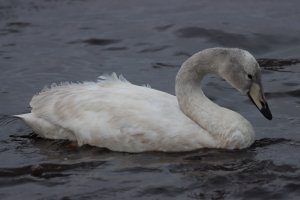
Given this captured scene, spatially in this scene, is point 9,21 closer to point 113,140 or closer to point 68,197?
point 113,140

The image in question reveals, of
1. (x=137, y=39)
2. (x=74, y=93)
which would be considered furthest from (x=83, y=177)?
(x=137, y=39)

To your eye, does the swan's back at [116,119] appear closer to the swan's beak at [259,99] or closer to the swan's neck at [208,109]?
the swan's neck at [208,109]

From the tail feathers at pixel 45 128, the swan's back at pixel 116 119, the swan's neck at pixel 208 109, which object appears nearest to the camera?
the swan's back at pixel 116 119

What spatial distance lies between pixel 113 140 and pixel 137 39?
5.38 metres

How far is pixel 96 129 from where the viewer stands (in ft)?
32.3

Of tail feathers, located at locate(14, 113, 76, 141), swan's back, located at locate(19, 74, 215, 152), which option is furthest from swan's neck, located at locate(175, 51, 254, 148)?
tail feathers, located at locate(14, 113, 76, 141)

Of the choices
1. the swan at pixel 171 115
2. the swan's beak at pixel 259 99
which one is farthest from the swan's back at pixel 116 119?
the swan's beak at pixel 259 99

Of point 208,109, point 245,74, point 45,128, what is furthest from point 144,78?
point 245,74

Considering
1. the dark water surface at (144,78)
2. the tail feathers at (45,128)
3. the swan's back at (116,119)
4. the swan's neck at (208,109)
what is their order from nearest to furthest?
the dark water surface at (144,78)
the swan's back at (116,119)
the swan's neck at (208,109)
the tail feathers at (45,128)

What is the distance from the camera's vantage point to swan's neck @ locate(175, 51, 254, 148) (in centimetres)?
970

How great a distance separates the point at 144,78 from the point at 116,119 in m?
3.23

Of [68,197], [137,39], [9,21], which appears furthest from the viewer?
[9,21]

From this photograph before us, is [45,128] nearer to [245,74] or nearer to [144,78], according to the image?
[245,74]

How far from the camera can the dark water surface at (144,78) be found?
8.93 meters
